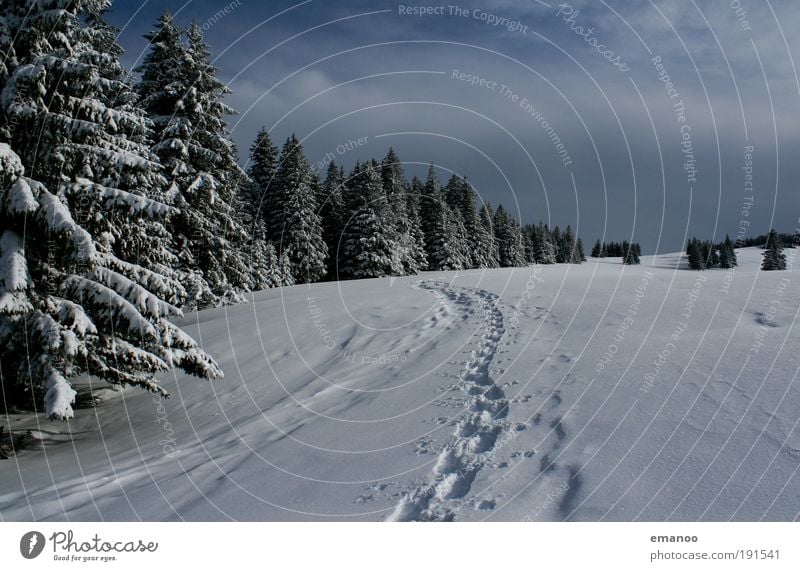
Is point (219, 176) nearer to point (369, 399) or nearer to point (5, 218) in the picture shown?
point (5, 218)

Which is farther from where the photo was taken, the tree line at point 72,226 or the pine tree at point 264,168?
the pine tree at point 264,168

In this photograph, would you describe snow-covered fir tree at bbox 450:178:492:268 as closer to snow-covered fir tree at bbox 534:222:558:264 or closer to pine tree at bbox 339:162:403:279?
pine tree at bbox 339:162:403:279

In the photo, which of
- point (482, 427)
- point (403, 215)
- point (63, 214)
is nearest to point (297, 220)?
point (403, 215)

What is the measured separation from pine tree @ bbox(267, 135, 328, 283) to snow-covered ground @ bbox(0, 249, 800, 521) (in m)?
30.5

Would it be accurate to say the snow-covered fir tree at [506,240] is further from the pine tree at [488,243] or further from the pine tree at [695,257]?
the pine tree at [695,257]

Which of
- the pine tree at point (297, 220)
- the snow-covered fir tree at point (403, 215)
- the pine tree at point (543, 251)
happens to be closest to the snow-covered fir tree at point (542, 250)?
the pine tree at point (543, 251)

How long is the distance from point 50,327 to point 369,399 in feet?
19.2

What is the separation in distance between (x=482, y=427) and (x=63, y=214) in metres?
8.04

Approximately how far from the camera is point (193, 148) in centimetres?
2025

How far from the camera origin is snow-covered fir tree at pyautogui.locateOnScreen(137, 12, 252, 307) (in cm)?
2005

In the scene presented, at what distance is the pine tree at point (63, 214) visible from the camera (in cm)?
819

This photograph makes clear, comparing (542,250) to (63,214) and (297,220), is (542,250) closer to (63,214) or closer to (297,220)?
(297,220)

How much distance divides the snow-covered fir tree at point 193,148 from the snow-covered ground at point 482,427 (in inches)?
362

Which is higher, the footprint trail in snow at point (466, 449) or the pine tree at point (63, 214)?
the pine tree at point (63, 214)
